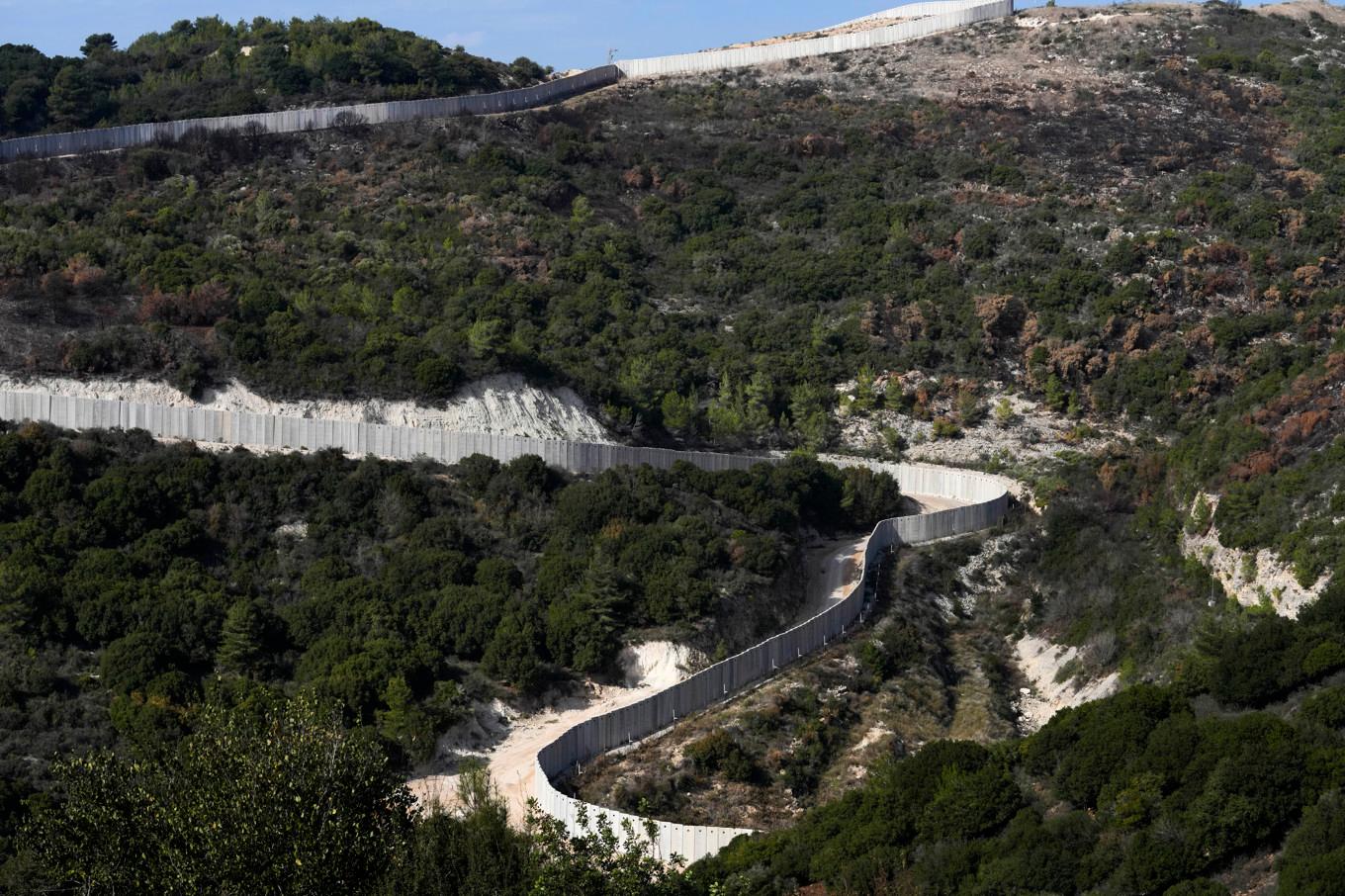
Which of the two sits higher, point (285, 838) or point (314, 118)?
point (314, 118)

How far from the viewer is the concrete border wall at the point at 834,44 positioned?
112812 mm

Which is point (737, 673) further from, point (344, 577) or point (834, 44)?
point (834, 44)

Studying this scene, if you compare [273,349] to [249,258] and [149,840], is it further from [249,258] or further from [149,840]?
[149,840]

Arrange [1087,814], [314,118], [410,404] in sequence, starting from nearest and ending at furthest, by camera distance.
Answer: [1087,814]
[410,404]
[314,118]

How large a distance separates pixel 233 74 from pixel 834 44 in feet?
111

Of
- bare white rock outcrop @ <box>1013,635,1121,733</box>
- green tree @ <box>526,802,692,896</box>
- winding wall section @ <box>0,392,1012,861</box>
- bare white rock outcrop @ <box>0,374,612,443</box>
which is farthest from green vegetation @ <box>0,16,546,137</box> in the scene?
green tree @ <box>526,802,692,896</box>

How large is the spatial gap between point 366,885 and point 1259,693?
58.9 ft

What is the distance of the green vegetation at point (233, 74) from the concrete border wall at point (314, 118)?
8.87 ft

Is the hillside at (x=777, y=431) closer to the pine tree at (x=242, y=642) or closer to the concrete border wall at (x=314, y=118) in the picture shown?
the pine tree at (x=242, y=642)

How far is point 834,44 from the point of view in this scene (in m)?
114

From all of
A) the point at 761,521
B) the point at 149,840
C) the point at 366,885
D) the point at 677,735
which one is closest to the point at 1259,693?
the point at 677,735

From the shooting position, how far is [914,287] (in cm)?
8612

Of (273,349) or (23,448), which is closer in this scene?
(23,448)

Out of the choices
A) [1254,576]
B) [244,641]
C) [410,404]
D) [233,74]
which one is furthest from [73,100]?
[1254,576]
